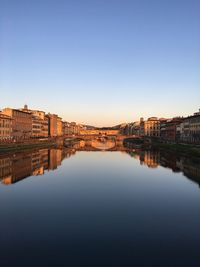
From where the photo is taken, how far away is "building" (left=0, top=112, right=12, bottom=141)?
269 feet

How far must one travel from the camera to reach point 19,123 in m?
103

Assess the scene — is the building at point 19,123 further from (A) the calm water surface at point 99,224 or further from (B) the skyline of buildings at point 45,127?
(A) the calm water surface at point 99,224

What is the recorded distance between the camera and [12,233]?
51.2ft

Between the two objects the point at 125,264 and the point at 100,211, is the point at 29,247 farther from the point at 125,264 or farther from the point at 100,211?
the point at 100,211

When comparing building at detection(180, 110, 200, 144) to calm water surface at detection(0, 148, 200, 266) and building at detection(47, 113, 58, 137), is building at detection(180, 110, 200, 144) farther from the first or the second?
building at detection(47, 113, 58, 137)

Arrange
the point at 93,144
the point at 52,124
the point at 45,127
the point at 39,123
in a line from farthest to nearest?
the point at 52,124 → the point at 45,127 → the point at 93,144 → the point at 39,123

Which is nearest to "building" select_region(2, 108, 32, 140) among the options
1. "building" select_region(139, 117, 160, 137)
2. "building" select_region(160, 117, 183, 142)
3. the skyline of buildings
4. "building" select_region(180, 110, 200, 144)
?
the skyline of buildings

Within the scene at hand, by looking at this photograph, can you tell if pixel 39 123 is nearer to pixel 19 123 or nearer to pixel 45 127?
pixel 45 127

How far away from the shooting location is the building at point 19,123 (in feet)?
311

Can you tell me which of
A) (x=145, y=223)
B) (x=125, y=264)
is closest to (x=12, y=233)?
(x=125, y=264)

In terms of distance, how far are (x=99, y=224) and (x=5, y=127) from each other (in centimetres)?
7493

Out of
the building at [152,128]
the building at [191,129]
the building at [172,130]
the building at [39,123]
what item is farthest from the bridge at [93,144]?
the building at [191,129]

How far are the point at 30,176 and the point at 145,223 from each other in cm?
2159

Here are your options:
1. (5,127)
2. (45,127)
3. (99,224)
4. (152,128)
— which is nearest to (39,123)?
(45,127)
